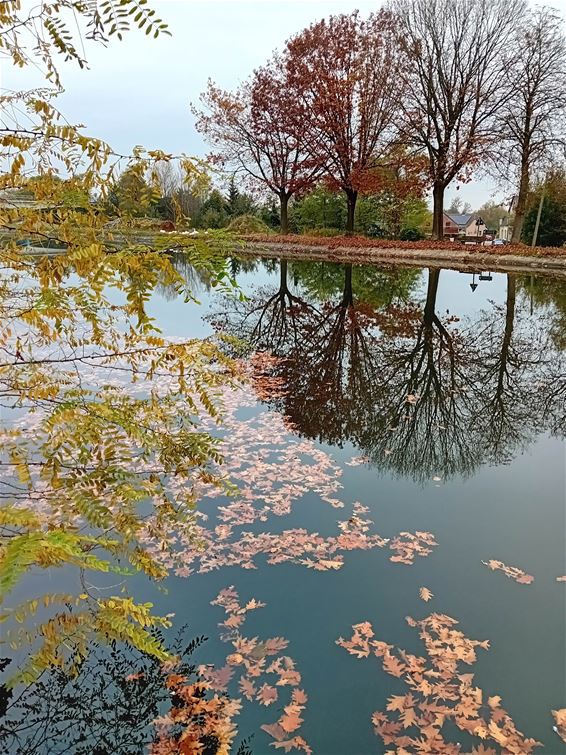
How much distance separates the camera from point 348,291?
19984 millimetres

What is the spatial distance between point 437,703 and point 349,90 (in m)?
35.0

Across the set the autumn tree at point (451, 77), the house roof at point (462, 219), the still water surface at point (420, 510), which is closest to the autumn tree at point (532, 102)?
the autumn tree at point (451, 77)

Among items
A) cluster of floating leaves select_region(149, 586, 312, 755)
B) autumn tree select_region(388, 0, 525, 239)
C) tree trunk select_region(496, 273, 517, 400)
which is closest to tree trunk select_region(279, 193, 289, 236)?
autumn tree select_region(388, 0, 525, 239)

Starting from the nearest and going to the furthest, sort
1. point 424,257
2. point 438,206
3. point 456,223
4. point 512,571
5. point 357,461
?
1. point 512,571
2. point 357,461
3. point 424,257
4. point 438,206
5. point 456,223

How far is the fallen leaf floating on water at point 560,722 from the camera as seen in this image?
3158 millimetres

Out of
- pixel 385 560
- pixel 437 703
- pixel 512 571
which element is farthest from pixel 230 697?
pixel 512 571

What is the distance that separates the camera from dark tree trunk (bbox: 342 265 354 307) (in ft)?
57.7

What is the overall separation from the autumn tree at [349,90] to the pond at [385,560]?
2604cm

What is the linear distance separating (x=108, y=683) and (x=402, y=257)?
2862cm

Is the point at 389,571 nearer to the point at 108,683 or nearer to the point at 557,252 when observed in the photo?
the point at 108,683

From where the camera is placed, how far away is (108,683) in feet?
11.0

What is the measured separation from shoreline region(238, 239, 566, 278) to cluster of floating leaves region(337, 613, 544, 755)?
2074cm

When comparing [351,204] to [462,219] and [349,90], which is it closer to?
[349,90]

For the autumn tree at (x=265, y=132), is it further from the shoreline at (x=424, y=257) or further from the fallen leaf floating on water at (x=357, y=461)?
the fallen leaf floating on water at (x=357, y=461)
